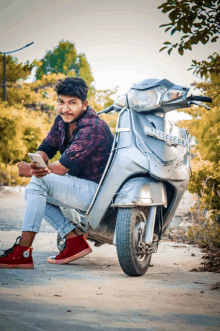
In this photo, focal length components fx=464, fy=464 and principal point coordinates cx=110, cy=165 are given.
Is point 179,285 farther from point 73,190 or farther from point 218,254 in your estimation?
point 218,254

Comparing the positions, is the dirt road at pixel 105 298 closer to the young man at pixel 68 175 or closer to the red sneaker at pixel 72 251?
the red sneaker at pixel 72 251

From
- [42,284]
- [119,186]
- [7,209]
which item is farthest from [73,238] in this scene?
[7,209]

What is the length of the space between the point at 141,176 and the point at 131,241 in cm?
55

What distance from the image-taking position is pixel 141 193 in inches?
125

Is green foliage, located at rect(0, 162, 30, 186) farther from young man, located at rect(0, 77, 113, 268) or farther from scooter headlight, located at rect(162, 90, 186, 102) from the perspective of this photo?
scooter headlight, located at rect(162, 90, 186, 102)

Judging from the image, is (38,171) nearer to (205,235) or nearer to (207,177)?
(205,235)

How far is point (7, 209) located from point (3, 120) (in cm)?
564

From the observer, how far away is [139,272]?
10.6 ft

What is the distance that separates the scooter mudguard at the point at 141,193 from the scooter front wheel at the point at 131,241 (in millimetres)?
58

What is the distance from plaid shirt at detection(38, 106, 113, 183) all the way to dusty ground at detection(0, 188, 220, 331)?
755 mm

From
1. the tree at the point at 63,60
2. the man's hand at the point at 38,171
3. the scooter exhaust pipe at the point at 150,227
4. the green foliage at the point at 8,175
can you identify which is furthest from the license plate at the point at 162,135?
the tree at the point at 63,60

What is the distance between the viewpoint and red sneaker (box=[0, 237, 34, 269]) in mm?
3254

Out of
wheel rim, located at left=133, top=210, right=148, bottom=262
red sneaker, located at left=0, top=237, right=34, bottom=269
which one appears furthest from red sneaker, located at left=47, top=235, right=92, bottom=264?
wheel rim, located at left=133, top=210, right=148, bottom=262

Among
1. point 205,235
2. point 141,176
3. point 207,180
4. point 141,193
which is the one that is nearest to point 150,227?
point 141,193
